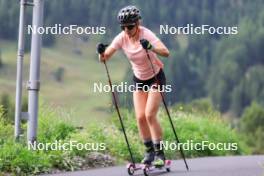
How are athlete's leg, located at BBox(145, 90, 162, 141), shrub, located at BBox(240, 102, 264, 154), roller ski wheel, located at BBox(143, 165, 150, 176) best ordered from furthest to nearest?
shrub, located at BBox(240, 102, 264, 154) → athlete's leg, located at BBox(145, 90, 162, 141) → roller ski wheel, located at BBox(143, 165, 150, 176)

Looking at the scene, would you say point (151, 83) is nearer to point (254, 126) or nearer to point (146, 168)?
point (146, 168)

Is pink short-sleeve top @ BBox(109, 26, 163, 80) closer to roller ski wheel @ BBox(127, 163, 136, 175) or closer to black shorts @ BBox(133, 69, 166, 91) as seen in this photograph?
Result: black shorts @ BBox(133, 69, 166, 91)

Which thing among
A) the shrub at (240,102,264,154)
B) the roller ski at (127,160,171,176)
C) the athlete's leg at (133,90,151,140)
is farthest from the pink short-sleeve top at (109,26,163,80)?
the shrub at (240,102,264,154)

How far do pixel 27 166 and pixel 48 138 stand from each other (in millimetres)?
1865

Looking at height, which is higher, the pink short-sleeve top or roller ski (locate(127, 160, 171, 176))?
the pink short-sleeve top

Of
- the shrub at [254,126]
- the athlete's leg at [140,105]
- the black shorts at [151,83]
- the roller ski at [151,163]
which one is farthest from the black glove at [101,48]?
the shrub at [254,126]

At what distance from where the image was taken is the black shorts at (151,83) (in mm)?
9898

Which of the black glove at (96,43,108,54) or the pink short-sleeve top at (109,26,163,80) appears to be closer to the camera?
the pink short-sleeve top at (109,26,163,80)

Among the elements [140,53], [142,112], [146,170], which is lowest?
[146,170]

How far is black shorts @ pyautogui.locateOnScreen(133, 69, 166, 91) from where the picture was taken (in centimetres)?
990

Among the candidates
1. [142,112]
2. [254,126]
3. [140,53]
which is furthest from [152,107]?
[254,126]

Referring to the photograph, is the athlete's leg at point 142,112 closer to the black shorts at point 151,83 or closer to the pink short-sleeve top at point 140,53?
the black shorts at point 151,83

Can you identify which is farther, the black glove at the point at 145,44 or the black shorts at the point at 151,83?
the black shorts at the point at 151,83

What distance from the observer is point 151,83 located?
32.6 ft
